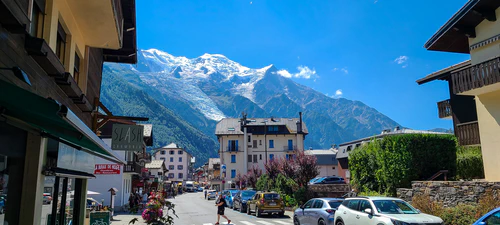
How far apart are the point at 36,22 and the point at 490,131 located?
1958 centimetres

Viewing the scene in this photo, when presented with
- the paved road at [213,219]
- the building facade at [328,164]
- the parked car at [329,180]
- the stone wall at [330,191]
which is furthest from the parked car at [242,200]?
the building facade at [328,164]

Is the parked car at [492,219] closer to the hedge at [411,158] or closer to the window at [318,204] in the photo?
the window at [318,204]

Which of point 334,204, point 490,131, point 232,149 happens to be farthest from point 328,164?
point 334,204

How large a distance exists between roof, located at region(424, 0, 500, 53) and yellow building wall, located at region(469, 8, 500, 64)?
24 centimetres

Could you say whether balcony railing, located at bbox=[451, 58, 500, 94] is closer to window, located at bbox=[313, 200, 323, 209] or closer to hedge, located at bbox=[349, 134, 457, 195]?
hedge, located at bbox=[349, 134, 457, 195]

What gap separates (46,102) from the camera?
3.67m

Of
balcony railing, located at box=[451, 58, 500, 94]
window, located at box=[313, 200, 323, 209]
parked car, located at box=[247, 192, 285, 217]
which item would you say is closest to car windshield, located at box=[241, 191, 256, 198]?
parked car, located at box=[247, 192, 285, 217]

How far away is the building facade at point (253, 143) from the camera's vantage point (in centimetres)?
7112

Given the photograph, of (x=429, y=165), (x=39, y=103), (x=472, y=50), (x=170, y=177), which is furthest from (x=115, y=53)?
(x=170, y=177)

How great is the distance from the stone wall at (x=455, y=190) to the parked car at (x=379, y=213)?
501cm

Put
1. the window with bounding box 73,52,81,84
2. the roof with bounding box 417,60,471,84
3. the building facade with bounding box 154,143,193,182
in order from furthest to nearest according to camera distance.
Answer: the building facade with bounding box 154,143,193,182
the roof with bounding box 417,60,471,84
the window with bounding box 73,52,81,84

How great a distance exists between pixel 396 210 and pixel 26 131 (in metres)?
10.4

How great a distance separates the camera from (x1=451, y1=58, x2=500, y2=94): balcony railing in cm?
1620

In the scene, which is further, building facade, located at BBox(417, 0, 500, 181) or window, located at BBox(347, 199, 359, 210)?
building facade, located at BBox(417, 0, 500, 181)
